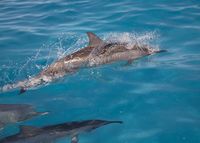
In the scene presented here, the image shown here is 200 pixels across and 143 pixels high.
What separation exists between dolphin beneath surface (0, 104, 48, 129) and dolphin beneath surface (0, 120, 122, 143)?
1158 millimetres

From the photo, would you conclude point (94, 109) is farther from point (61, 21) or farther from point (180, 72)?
point (61, 21)

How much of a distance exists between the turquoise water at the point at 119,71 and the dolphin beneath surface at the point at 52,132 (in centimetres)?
28

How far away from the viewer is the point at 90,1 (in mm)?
16547

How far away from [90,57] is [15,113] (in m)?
2.86

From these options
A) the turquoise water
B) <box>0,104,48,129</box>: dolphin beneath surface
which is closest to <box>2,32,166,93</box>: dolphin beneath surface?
the turquoise water

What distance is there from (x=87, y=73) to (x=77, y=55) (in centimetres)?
54

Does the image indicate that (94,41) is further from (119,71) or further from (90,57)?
(119,71)

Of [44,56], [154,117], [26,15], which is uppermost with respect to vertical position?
[26,15]

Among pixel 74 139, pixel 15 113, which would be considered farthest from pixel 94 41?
pixel 74 139

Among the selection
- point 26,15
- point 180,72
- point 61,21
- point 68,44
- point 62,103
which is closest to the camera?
point 62,103

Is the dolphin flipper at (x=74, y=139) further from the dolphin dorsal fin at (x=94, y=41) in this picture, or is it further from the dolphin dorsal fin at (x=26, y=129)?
the dolphin dorsal fin at (x=94, y=41)

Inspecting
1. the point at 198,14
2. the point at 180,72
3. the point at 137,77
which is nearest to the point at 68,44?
the point at 137,77

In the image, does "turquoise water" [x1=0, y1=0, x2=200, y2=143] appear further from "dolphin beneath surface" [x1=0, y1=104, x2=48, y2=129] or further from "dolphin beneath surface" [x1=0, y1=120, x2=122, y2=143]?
"dolphin beneath surface" [x1=0, y1=120, x2=122, y2=143]

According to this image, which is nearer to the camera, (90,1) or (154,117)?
(154,117)
